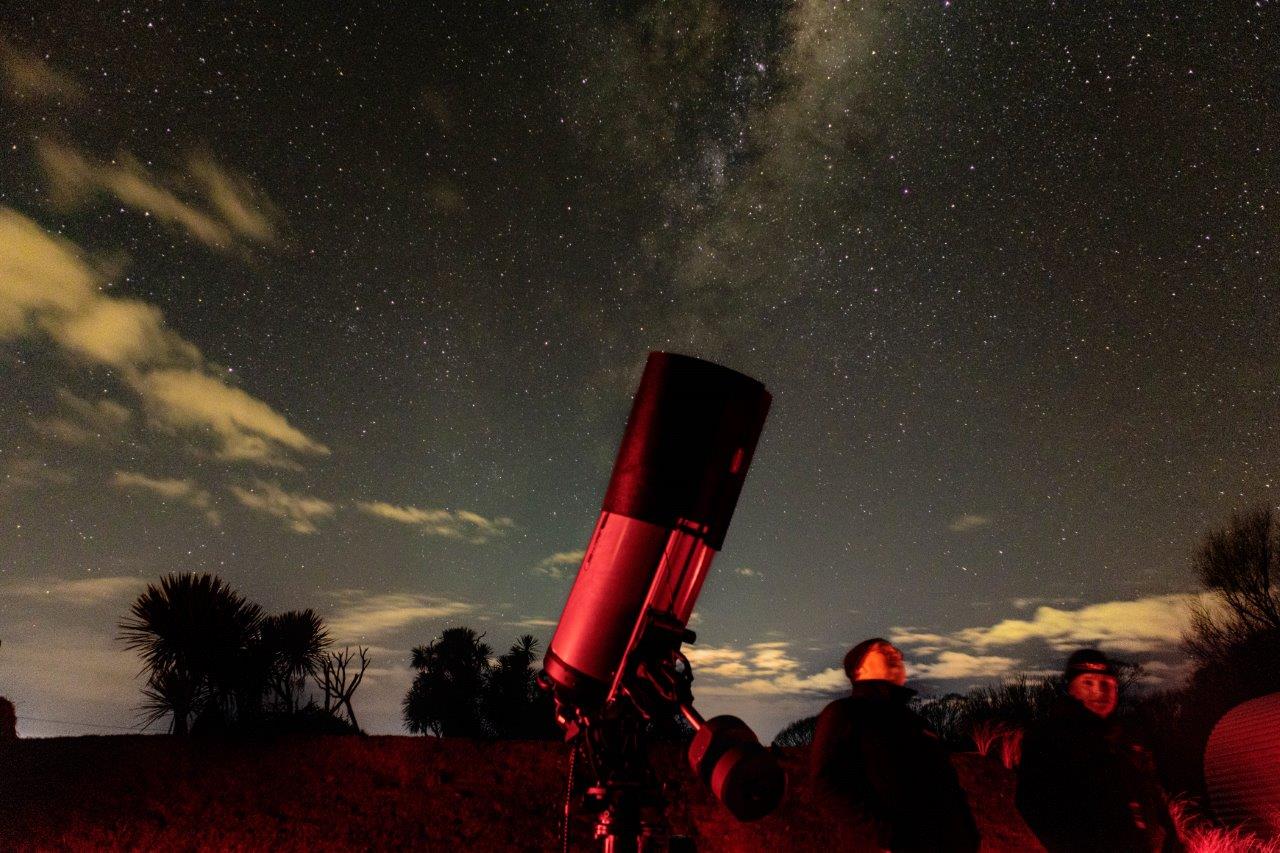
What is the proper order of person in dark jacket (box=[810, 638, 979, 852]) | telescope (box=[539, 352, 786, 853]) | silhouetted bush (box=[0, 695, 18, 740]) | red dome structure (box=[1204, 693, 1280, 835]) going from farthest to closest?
silhouetted bush (box=[0, 695, 18, 740]), red dome structure (box=[1204, 693, 1280, 835]), person in dark jacket (box=[810, 638, 979, 852]), telescope (box=[539, 352, 786, 853])

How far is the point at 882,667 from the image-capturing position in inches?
140

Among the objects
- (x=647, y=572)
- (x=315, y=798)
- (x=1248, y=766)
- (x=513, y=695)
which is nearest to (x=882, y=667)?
(x=647, y=572)

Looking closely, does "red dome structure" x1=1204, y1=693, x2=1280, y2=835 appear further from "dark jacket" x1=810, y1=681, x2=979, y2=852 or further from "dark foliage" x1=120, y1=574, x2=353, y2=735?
"dark foliage" x1=120, y1=574, x2=353, y2=735

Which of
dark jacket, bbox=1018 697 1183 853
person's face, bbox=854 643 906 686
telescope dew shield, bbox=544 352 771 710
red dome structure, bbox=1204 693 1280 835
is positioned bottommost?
red dome structure, bbox=1204 693 1280 835

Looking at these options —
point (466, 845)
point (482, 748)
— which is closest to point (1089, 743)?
point (466, 845)

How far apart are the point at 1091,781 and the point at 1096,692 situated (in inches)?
19.6

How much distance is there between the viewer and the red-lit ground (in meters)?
6.68

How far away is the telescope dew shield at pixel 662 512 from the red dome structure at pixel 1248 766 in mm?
9595

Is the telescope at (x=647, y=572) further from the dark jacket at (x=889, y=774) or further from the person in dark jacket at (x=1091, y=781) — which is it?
the person in dark jacket at (x=1091, y=781)

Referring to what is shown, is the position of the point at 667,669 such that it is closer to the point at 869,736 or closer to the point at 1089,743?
the point at 869,736

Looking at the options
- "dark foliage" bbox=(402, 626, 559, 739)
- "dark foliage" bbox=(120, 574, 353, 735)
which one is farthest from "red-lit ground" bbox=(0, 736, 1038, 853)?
"dark foliage" bbox=(402, 626, 559, 739)

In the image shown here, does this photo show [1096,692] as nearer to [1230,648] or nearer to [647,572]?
[647,572]

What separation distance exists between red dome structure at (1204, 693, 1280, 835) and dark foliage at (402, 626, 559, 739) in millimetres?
22216

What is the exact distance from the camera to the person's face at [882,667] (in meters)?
3.54
